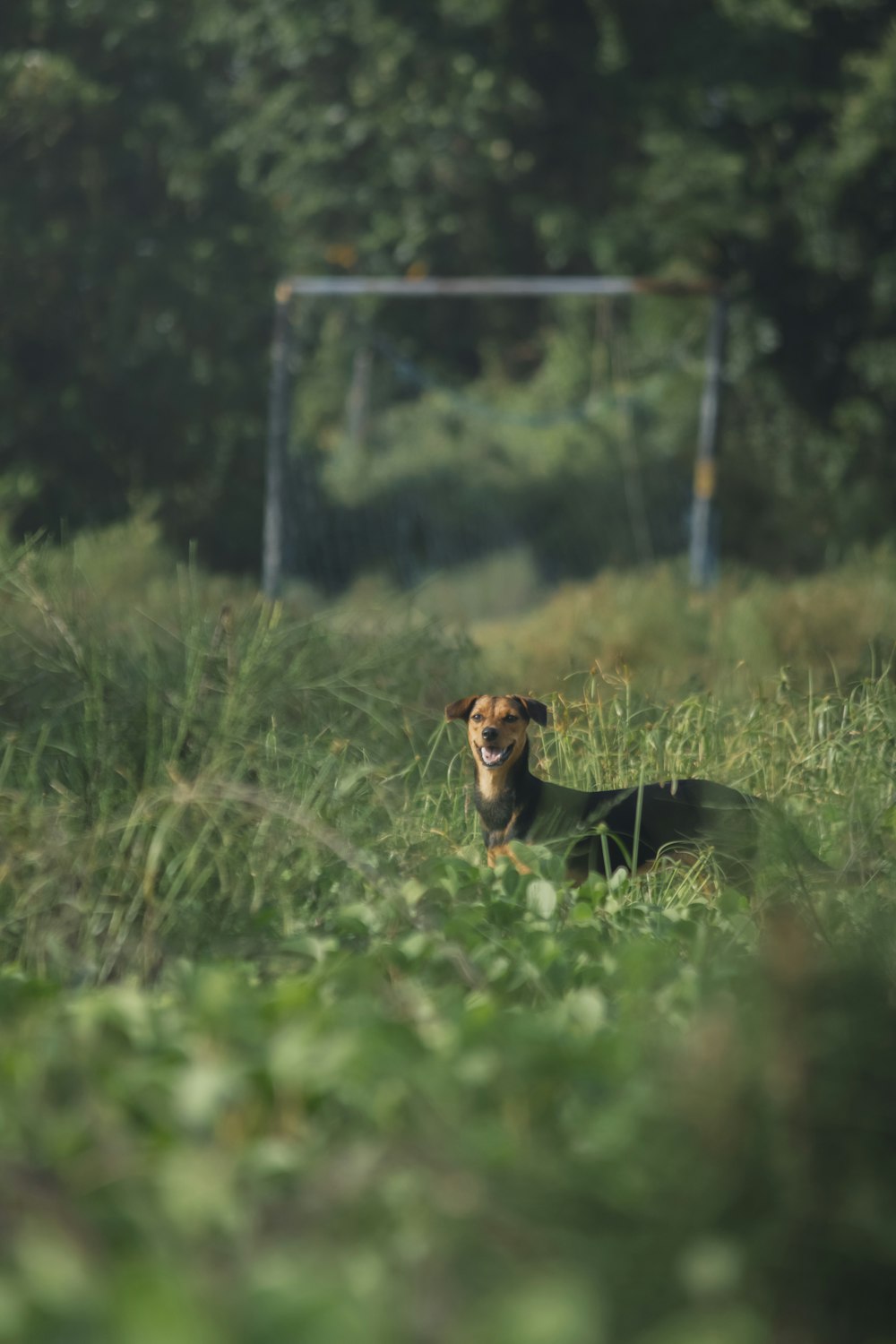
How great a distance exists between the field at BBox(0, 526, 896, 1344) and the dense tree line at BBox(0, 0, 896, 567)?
33.7 ft

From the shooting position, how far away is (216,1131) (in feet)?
7.87

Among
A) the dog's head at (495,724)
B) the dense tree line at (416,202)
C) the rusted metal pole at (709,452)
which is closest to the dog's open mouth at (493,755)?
the dog's head at (495,724)

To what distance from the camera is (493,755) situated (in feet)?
16.5

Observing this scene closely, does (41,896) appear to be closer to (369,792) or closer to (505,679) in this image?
(369,792)

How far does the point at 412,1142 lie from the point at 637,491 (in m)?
15.8

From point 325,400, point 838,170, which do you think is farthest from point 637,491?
A: point 325,400

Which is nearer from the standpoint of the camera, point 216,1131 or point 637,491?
point 216,1131

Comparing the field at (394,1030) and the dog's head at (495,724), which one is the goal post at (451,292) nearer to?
the dog's head at (495,724)

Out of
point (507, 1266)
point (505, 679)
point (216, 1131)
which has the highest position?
point (507, 1266)

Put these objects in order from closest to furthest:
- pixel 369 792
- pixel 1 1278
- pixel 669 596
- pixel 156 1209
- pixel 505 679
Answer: pixel 1 1278
pixel 156 1209
pixel 369 792
pixel 505 679
pixel 669 596

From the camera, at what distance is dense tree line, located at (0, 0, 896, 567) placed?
1753cm

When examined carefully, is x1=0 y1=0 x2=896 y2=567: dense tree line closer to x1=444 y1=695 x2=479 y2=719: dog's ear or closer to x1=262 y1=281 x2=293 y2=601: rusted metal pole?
x1=262 y1=281 x2=293 y2=601: rusted metal pole

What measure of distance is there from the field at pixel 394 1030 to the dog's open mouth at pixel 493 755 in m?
0.16

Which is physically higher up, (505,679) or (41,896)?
(41,896)
